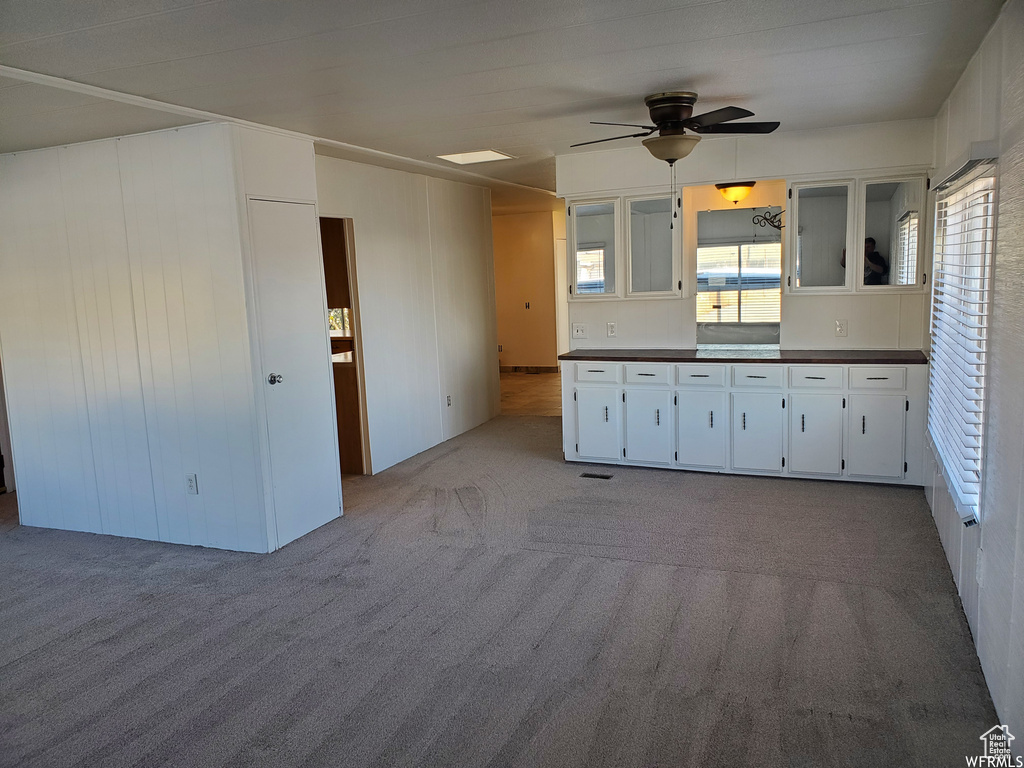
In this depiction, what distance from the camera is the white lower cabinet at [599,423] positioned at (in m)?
5.39

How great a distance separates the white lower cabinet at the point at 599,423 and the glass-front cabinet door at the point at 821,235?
5.11 ft

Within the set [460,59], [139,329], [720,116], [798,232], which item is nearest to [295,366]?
[139,329]

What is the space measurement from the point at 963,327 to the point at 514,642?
235 cm

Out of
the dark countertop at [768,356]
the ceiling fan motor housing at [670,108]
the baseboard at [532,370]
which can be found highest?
the ceiling fan motor housing at [670,108]

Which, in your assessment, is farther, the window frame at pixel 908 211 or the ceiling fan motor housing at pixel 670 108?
the window frame at pixel 908 211

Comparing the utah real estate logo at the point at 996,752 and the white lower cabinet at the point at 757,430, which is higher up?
the white lower cabinet at the point at 757,430

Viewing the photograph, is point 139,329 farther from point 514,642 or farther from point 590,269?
point 590,269

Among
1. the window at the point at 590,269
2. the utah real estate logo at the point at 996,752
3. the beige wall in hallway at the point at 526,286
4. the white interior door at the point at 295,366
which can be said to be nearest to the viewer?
the utah real estate logo at the point at 996,752

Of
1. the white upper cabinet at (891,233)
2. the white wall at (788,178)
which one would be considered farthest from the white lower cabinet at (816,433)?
the white upper cabinet at (891,233)

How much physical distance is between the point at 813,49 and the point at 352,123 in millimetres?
2406

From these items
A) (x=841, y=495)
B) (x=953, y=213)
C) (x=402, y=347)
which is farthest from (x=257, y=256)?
(x=841, y=495)

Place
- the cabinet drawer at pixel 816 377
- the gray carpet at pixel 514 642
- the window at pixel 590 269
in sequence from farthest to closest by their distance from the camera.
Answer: the window at pixel 590 269, the cabinet drawer at pixel 816 377, the gray carpet at pixel 514 642

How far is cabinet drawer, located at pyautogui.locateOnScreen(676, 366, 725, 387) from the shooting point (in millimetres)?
5004

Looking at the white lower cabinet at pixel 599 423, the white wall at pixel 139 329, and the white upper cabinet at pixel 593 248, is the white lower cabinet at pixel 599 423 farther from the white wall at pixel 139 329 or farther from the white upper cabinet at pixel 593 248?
the white wall at pixel 139 329
